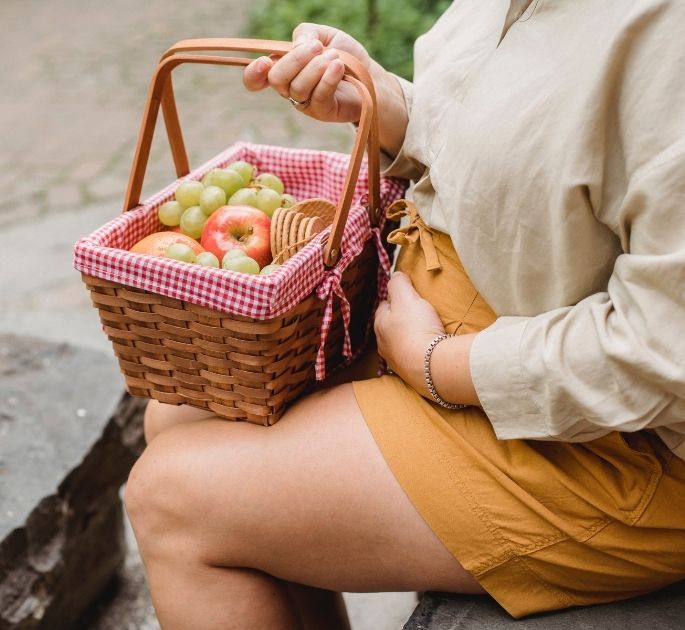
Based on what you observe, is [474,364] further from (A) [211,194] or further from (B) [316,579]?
(A) [211,194]

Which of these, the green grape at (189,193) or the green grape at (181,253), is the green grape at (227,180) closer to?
the green grape at (189,193)

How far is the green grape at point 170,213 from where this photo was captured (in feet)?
4.29

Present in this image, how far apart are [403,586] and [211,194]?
63 centimetres

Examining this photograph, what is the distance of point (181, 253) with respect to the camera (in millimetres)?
1134

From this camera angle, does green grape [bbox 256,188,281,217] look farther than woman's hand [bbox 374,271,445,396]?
Yes

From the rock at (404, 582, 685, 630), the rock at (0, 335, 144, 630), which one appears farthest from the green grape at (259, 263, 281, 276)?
the rock at (0, 335, 144, 630)

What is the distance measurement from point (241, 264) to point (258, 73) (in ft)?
0.92

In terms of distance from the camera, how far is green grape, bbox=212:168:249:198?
4.37ft

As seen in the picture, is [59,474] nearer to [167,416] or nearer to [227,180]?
[167,416]

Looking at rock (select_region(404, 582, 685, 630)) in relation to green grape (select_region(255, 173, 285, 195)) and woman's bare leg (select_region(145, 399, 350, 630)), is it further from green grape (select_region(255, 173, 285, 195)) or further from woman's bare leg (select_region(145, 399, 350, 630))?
green grape (select_region(255, 173, 285, 195))

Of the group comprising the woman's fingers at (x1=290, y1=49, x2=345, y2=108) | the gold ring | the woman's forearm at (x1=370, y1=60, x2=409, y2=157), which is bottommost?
the woman's forearm at (x1=370, y1=60, x2=409, y2=157)

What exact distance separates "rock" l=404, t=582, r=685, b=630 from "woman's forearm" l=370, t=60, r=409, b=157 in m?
0.70

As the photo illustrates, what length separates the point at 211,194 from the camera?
1.29 metres

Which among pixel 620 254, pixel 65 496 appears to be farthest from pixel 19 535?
pixel 620 254
